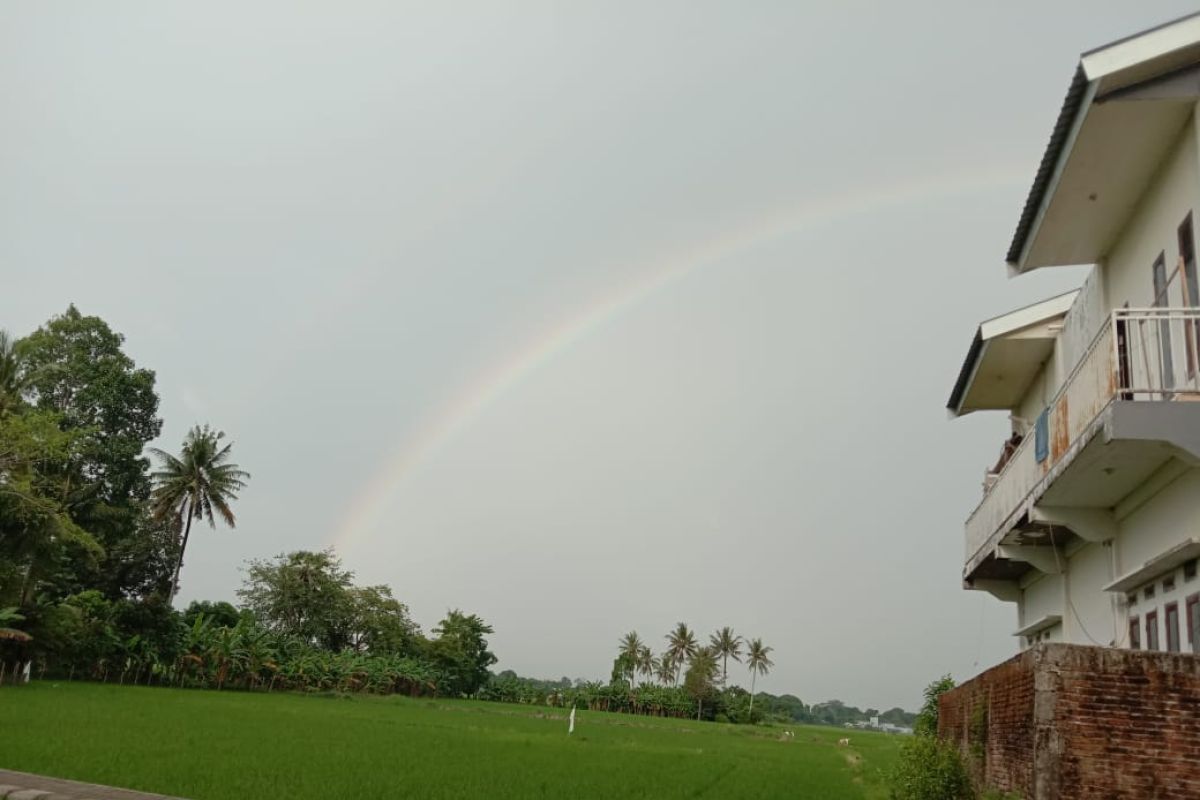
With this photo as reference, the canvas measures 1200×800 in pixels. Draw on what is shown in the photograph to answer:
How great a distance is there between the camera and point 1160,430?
23.3ft

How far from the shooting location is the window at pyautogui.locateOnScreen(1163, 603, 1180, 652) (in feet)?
27.5

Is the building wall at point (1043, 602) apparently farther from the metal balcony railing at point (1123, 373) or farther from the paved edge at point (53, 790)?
the paved edge at point (53, 790)

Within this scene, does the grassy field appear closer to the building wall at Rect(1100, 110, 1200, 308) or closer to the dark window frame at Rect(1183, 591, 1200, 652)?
the dark window frame at Rect(1183, 591, 1200, 652)

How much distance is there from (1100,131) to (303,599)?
55.1 meters

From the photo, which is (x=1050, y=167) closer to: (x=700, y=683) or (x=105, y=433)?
(x=105, y=433)

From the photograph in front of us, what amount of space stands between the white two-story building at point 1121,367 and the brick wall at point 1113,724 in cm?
180

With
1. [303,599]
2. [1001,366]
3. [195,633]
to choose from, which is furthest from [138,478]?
[1001,366]

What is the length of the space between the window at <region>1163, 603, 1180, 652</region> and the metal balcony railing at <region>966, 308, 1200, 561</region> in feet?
5.18

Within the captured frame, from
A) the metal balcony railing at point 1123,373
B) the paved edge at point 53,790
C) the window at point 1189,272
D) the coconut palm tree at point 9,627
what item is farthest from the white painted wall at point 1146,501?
the coconut palm tree at point 9,627

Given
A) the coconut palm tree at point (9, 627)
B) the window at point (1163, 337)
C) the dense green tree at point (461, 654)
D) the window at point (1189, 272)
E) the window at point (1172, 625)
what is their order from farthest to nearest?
the dense green tree at point (461, 654), the coconut palm tree at point (9, 627), the window at point (1172, 625), the window at point (1189, 272), the window at point (1163, 337)

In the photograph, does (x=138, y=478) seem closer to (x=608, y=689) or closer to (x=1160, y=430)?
(x=608, y=689)

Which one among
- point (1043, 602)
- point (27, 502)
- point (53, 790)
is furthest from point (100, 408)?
point (1043, 602)

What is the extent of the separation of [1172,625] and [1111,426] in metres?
2.57

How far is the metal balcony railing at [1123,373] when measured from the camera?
7328 millimetres
